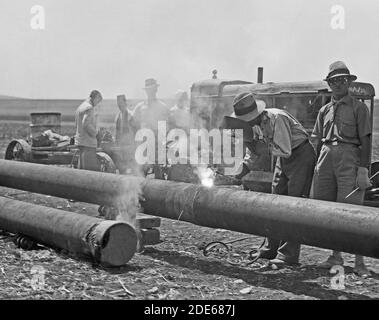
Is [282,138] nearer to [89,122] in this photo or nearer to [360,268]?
[360,268]

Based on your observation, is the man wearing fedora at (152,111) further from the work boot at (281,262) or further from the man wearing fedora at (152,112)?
the work boot at (281,262)

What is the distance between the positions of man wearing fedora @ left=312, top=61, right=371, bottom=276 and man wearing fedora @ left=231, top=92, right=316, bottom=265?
208mm

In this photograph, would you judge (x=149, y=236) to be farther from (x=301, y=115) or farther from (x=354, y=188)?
(x=301, y=115)

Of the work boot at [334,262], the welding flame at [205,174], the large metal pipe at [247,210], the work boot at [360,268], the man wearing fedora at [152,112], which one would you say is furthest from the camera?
the man wearing fedora at [152,112]

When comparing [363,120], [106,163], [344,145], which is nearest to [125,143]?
[106,163]

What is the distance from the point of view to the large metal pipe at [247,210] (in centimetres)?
492

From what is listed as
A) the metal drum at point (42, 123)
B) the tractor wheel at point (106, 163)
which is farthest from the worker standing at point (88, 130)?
the metal drum at point (42, 123)

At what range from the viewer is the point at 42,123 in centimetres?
1404

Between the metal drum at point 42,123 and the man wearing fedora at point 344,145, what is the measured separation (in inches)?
358

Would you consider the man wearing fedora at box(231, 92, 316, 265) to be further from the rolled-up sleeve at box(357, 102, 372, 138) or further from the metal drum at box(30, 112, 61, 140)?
the metal drum at box(30, 112, 61, 140)

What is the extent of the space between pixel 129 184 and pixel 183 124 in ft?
18.4

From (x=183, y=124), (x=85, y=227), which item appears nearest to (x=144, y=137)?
(x=183, y=124)

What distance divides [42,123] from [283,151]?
927 centimetres

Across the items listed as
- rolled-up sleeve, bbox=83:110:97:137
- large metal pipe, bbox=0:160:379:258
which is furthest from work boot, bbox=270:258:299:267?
rolled-up sleeve, bbox=83:110:97:137
